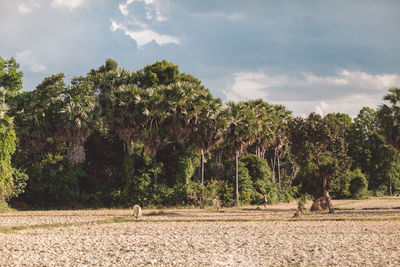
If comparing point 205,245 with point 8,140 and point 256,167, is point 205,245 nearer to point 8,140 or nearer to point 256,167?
point 8,140

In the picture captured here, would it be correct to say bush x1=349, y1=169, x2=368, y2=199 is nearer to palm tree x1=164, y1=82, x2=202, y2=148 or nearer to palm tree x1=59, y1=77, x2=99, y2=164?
palm tree x1=164, y1=82, x2=202, y2=148

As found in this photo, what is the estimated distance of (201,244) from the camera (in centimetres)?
1538

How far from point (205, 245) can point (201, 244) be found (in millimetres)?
262

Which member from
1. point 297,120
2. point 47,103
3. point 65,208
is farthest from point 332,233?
point 47,103

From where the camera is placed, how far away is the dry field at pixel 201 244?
1241 cm

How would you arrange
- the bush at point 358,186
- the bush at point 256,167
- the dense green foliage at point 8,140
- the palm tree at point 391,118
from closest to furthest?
the dense green foliage at point 8,140, the palm tree at point 391,118, the bush at point 256,167, the bush at point 358,186

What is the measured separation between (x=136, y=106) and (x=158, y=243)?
70.4 ft

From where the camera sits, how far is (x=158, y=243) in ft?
51.4

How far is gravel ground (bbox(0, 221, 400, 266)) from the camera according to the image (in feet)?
40.7

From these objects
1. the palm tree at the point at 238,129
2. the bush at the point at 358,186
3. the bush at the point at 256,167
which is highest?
the palm tree at the point at 238,129

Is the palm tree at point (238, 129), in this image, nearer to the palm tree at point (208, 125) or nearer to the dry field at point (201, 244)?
the palm tree at point (208, 125)

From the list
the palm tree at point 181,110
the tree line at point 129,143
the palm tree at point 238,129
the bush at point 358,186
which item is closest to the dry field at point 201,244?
the tree line at point 129,143

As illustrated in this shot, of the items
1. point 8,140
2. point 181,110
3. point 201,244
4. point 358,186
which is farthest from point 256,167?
point 201,244

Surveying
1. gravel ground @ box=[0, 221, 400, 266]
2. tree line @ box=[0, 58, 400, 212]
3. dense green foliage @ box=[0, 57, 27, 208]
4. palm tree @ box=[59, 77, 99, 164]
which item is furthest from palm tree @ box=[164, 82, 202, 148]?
gravel ground @ box=[0, 221, 400, 266]
